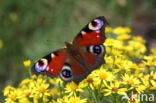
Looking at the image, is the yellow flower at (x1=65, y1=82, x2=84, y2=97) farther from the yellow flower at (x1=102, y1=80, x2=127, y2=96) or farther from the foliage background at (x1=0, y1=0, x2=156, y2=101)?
the foliage background at (x1=0, y1=0, x2=156, y2=101)

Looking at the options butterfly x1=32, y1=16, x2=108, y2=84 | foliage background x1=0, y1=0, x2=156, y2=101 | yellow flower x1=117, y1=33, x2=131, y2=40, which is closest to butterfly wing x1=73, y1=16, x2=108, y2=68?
butterfly x1=32, y1=16, x2=108, y2=84

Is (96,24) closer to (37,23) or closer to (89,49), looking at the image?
(89,49)

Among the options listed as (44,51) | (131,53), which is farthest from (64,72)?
(44,51)

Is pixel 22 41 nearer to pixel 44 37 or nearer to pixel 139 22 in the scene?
pixel 44 37

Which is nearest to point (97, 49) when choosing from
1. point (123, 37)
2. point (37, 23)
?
point (123, 37)

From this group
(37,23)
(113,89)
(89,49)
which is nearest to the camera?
(113,89)

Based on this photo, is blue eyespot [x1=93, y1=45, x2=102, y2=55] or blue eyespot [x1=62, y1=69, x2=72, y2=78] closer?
blue eyespot [x1=62, y1=69, x2=72, y2=78]
